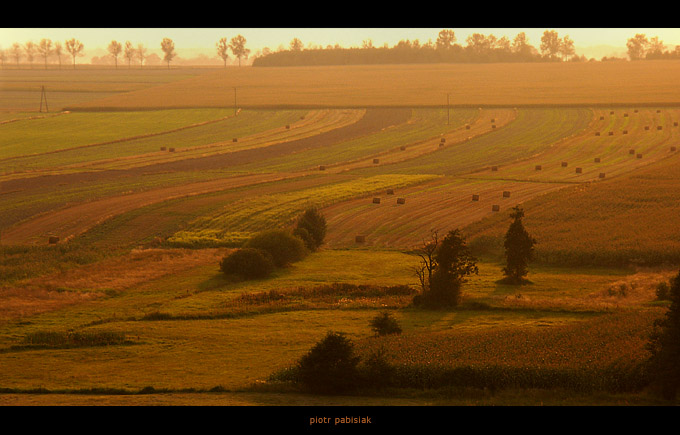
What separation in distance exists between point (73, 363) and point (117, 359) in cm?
193

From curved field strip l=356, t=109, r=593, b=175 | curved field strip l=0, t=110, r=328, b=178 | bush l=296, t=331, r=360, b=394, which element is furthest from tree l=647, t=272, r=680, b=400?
curved field strip l=0, t=110, r=328, b=178

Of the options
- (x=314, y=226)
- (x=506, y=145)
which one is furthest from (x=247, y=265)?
(x=506, y=145)

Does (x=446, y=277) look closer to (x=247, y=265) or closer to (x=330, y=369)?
(x=247, y=265)

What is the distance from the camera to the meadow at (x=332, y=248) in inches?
1288

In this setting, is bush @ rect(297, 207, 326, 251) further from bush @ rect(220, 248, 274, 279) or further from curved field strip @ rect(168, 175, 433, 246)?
bush @ rect(220, 248, 274, 279)

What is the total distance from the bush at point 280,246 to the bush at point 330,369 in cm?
2571

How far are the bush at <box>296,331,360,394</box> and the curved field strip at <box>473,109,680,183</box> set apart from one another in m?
61.8

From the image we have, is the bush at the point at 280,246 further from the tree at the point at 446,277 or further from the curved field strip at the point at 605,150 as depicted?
the curved field strip at the point at 605,150

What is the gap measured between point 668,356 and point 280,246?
32.9 m

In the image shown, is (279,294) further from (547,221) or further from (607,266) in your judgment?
(547,221)

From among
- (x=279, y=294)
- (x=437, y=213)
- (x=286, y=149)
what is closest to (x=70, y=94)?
(x=286, y=149)

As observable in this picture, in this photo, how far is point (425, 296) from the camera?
155ft

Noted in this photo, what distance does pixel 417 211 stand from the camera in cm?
7394

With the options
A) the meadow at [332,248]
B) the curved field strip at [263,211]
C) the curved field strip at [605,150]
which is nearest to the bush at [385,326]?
the meadow at [332,248]
